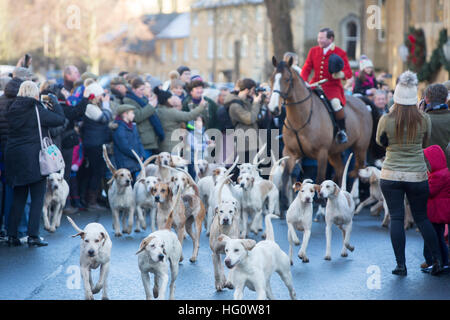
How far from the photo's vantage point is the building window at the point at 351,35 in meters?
52.2

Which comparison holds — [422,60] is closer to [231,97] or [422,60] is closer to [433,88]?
[231,97]

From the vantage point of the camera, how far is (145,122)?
48.1 ft

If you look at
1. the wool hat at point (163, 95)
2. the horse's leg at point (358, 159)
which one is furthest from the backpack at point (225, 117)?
the horse's leg at point (358, 159)

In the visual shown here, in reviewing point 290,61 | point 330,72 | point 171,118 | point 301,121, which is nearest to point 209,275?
point 301,121

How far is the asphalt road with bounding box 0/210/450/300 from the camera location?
26.4ft

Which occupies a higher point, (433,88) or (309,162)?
(433,88)

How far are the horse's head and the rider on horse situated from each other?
1035mm

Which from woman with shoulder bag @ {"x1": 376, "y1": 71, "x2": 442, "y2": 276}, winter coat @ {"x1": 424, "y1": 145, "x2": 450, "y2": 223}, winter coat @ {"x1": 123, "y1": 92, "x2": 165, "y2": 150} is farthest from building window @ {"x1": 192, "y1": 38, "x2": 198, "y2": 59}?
woman with shoulder bag @ {"x1": 376, "y1": 71, "x2": 442, "y2": 276}

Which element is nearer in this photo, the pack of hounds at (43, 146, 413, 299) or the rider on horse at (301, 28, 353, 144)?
the pack of hounds at (43, 146, 413, 299)

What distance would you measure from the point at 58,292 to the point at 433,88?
4826 mm

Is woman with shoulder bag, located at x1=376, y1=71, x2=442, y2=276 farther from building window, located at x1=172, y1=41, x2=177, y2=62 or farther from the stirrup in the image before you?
building window, located at x1=172, y1=41, x2=177, y2=62

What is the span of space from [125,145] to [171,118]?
3.89ft

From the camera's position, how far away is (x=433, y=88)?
31.4ft
